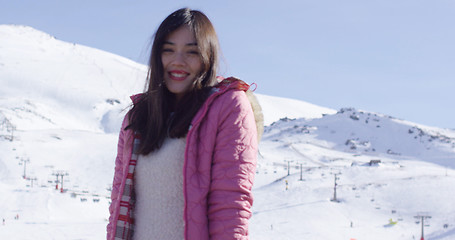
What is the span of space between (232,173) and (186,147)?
301 mm

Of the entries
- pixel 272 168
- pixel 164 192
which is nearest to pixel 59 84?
pixel 272 168

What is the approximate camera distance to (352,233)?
32219 millimetres

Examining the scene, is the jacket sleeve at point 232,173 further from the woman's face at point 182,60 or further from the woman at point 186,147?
the woman's face at point 182,60

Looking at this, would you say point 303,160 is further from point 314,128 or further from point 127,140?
point 127,140

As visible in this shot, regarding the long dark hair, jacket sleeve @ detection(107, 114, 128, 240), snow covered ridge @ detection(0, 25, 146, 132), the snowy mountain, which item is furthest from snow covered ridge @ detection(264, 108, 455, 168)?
the long dark hair

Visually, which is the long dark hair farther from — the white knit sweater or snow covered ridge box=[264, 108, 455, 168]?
snow covered ridge box=[264, 108, 455, 168]

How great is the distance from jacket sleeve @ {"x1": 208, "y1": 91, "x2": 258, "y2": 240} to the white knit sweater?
237 mm

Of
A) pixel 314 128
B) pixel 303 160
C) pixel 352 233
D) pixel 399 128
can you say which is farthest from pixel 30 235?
pixel 399 128

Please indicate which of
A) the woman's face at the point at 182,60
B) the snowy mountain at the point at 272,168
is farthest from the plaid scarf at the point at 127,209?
the snowy mountain at the point at 272,168

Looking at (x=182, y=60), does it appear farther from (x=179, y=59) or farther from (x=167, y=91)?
(x=167, y=91)

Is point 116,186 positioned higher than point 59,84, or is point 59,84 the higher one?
point 59,84

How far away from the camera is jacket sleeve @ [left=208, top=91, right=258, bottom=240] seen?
2459 millimetres

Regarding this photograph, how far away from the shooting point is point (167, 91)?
10.2 ft

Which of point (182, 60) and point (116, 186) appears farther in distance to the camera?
point (116, 186)
